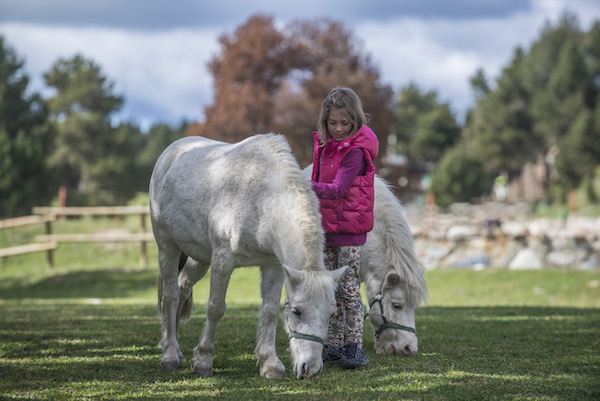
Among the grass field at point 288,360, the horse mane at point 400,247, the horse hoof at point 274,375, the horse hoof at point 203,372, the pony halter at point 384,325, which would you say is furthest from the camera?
the horse mane at point 400,247

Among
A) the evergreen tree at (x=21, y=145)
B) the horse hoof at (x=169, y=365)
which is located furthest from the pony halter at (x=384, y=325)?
the evergreen tree at (x=21, y=145)

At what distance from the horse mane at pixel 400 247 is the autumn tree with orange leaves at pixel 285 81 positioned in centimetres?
1553

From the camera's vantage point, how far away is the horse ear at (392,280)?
5.14m

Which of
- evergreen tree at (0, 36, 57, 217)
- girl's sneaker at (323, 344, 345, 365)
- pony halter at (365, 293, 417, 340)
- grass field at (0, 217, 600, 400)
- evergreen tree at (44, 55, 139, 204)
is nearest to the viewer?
grass field at (0, 217, 600, 400)

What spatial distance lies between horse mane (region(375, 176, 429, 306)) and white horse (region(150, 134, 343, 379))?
52.0 inches

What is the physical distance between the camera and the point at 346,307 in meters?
4.70

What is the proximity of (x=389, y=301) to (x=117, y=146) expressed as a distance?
3866 cm

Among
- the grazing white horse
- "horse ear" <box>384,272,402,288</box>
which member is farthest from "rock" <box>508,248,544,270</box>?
"horse ear" <box>384,272,402,288</box>

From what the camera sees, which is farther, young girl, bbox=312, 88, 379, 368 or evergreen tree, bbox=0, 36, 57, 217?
evergreen tree, bbox=0, 36, 57, 217

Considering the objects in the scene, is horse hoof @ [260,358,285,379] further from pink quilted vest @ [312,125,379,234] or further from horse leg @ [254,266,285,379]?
pink quilted vest @ [312,125,379,234]

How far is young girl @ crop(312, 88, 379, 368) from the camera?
14.6ft

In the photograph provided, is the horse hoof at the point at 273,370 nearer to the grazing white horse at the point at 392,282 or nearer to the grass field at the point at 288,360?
the grass field at the point at 288,360

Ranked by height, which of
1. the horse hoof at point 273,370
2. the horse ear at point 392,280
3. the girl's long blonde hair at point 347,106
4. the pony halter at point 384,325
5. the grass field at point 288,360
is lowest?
the grass field at point 288,360

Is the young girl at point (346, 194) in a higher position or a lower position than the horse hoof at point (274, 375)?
higher
